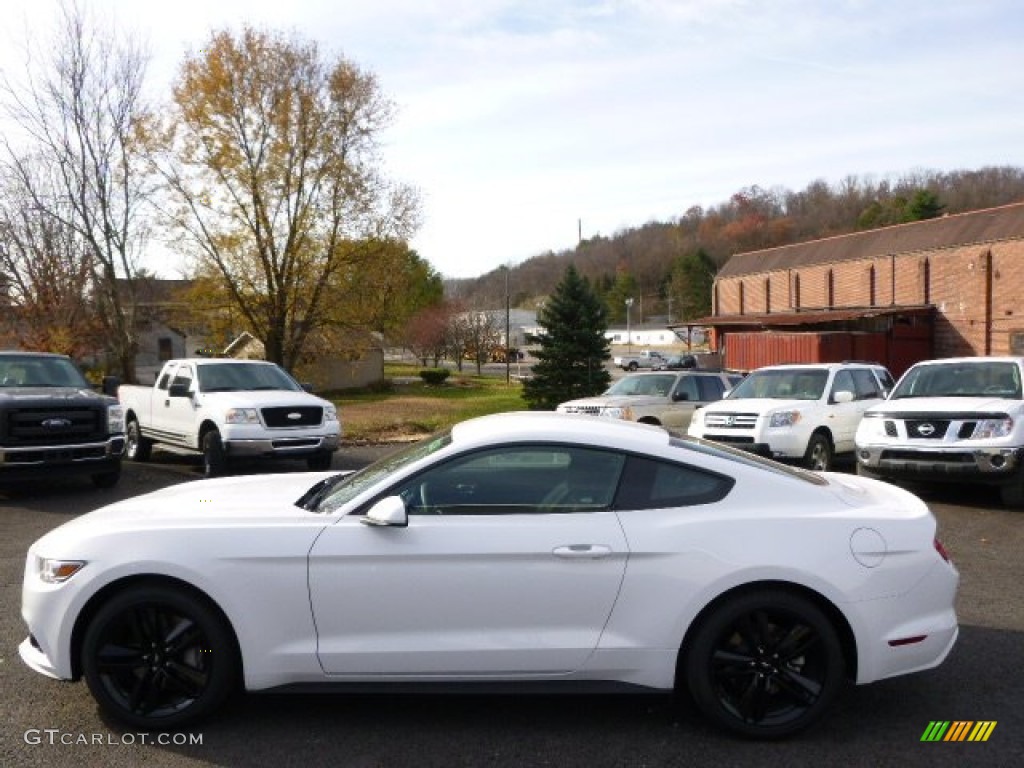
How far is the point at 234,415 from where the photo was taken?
526 inches

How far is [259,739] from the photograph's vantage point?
163 inches

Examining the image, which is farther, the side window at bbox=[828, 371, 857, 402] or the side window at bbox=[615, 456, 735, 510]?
the side window at bbox=[828, 371, 857, 402]

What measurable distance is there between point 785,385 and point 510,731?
426 inches

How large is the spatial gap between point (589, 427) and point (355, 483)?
1252 mm

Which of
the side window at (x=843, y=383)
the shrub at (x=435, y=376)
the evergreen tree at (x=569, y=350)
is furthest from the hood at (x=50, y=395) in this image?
the shrub at (x=435, y=376)

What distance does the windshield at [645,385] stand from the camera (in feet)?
54.5

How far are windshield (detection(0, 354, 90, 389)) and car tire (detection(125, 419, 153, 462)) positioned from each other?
2.83 metres

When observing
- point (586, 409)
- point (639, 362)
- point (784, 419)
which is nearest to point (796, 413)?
point (784, 419)

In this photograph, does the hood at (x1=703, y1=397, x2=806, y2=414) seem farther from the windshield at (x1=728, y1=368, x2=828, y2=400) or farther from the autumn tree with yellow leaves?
the autumn tree with yellow leaves

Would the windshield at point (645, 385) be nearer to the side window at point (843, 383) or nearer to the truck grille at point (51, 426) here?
the side window at point (843, 383)

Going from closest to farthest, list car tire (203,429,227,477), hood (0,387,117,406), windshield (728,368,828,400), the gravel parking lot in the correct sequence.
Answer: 1. the gravel parking lot
2. hood (0,387,117,406)
3. car tire (203,429,227,477)
4. windshield (728,368,828,400)

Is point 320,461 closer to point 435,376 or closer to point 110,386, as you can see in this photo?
point 110,386

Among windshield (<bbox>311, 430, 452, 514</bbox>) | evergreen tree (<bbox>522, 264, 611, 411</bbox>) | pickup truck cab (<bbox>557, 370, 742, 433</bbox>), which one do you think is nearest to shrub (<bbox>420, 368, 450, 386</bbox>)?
evergreen tree (<bbox>522, 264, 611, 411</bbox>)

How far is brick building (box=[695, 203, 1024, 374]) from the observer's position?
144 ft
